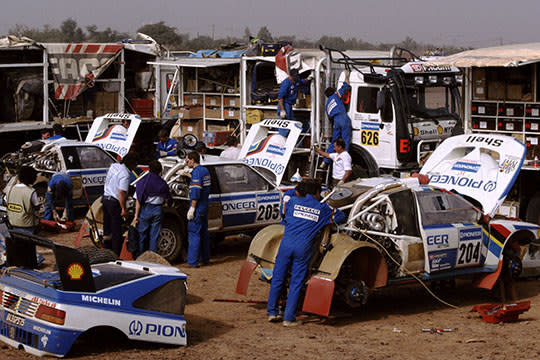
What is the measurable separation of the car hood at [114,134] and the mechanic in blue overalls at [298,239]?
900cm

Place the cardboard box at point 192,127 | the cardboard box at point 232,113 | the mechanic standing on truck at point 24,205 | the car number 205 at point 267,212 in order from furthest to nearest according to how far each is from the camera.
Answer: the cardboard box at point 192,127, the cardboard box at point 232,113, the car number 205 at point 267,212, the mechanic standing on truck at point 24,205

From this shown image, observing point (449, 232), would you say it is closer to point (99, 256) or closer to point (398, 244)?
point (398, 244)

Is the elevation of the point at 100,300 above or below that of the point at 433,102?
below

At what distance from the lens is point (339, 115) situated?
16844 mm

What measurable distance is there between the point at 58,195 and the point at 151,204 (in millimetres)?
4416

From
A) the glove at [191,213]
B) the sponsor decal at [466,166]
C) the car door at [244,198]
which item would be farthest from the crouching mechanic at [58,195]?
the sponsor decal at [466,166]

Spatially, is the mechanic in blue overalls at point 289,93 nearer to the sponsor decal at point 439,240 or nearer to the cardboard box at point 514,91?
the cardboard box at point 514,91

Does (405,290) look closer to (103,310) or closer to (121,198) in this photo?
(121,198)

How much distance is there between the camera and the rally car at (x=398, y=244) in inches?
381

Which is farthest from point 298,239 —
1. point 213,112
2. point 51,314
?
point 213,112

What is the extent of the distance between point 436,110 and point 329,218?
25.8 feet

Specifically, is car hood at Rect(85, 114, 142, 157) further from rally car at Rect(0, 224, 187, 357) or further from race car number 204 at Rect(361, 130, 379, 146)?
rally car at Rect(0, 224, 187, 357)

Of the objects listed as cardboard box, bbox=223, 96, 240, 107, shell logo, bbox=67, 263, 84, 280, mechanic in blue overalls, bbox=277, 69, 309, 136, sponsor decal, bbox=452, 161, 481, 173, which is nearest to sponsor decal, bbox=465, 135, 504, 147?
sponsor decal, bbox=452, 161, 481, 173

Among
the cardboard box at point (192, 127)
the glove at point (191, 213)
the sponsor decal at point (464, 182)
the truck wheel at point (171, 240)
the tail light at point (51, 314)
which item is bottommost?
the truck wheel at point (171, 240)
